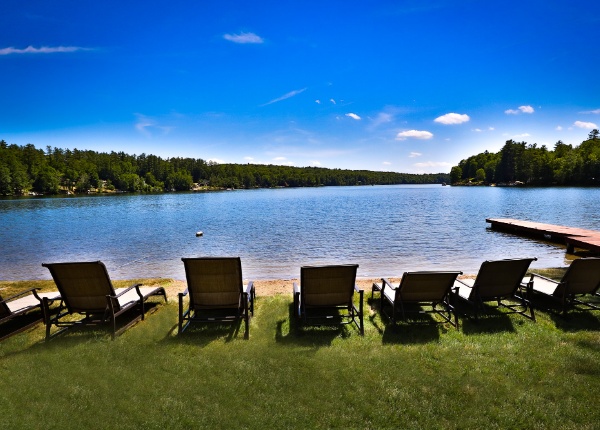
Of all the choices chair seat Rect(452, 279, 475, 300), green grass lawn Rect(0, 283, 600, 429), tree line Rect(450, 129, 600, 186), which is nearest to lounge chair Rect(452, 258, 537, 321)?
chair seat Rect(452, 279, 475, 300)

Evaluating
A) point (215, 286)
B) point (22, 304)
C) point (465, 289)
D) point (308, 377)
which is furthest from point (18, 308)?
point (465, 289)

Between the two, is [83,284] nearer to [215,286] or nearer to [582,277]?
[215,286]

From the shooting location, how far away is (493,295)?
646 cm

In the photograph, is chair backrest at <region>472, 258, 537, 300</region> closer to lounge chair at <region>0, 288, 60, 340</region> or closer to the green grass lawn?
the green grass lawn

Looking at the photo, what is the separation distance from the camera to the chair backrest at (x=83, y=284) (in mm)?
5566

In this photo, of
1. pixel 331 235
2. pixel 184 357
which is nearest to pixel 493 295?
pixel 184 357

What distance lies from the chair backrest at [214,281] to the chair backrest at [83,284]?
137 cm

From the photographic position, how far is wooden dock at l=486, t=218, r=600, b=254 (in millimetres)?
16562

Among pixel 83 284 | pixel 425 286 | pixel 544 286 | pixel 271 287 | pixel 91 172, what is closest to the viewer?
pixel 83 284

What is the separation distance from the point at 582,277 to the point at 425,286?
3301 mm

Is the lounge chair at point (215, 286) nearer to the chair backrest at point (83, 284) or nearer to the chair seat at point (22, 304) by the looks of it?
the chair backrest at point (83, 284)

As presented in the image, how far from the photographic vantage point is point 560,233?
20.2 metres

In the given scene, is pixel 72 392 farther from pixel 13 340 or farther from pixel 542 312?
pixel 542 312

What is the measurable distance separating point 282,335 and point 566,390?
13.0 feet
